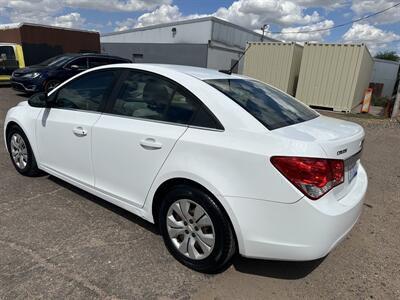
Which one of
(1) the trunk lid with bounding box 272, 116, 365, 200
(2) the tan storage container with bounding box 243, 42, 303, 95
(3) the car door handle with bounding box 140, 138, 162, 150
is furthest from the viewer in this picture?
(2) the tan storage container with bounding box 243, 42, 303, 95

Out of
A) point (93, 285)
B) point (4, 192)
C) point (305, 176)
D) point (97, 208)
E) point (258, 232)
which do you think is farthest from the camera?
point (4, 192)

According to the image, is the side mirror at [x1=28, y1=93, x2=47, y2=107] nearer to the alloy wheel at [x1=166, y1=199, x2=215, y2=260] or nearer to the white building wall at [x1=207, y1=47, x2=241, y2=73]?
the alloy wheel at [x1=166, y1=199, x2=215, y2=260]

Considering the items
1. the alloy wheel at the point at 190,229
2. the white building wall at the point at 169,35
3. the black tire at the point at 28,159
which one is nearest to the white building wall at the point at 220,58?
the white building wall at the point at 169,35

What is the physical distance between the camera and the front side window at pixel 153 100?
2.55m

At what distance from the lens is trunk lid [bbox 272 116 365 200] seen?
7.05 ft

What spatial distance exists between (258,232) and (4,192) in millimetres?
3130

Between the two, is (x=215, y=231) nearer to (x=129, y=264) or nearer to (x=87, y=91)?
(x=129, y=264)

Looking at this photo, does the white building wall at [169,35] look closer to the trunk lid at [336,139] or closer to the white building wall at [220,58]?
the white building wall at [220,58]

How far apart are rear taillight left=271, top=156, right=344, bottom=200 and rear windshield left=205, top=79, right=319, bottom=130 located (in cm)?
33

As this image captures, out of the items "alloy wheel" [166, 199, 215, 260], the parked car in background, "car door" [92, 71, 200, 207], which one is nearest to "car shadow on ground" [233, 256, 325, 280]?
"alloy wheel" [166, 199, 215, 260]

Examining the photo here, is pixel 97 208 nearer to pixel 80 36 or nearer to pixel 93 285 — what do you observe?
pixel 93 285

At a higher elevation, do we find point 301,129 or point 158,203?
point 301,129

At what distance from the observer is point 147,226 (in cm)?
318

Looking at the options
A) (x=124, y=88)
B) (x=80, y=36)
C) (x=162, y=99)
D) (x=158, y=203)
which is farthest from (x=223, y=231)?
(x=80, y=36)
